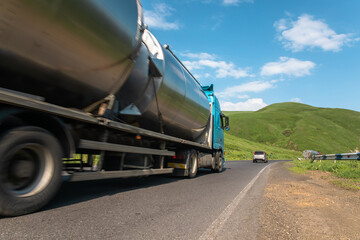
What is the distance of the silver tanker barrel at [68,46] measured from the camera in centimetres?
297

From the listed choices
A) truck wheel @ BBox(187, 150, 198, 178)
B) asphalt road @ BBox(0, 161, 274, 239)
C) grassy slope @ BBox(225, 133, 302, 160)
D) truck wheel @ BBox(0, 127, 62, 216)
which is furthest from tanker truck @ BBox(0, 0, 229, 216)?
grassy slope @ BBox(225, 133, 302, 160)

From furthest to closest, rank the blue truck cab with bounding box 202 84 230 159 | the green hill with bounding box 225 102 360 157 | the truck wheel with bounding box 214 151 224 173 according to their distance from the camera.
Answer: the green hill with bounding box 225 102 360 157 → the truck wheel with bounding box 214 151 224 173 → the blue truck cab with bounding box 202 84 230 159

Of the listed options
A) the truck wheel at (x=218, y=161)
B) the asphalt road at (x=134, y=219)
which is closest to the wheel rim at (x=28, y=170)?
the asphalt road at (x=134, y=219)

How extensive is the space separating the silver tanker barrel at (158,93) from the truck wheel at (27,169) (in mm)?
2072

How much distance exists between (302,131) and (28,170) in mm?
99958

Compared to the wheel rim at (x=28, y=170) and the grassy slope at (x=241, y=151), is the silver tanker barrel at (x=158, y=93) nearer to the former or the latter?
the wheel rim at (x=28, y=170)

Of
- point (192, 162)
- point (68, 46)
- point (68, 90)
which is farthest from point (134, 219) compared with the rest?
point (192, 162)

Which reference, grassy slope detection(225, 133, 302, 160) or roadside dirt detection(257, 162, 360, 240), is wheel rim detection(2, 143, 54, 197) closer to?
roadside dirt detection(257, 162, 360, 240)

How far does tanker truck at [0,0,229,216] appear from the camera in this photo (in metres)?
2.99

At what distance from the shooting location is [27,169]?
327 centimetres

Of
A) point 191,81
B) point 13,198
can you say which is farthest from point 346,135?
point 13,198

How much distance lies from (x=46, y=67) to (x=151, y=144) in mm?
4010

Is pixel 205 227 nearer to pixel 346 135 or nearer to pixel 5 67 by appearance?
pixel 5 67

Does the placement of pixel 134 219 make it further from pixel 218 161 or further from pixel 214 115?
pixel 218 161
